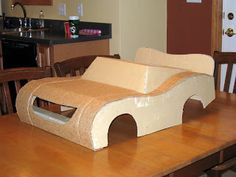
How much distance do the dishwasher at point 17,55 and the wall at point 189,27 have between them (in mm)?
1226

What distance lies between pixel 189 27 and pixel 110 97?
2.46 meters

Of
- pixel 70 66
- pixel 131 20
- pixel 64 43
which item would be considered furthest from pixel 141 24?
pixel 70 66

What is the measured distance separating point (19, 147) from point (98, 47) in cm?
234

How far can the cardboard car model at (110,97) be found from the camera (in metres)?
1.31

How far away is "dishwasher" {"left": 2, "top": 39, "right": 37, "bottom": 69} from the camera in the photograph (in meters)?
3.57

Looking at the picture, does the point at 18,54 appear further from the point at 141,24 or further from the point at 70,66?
the point at 70,66

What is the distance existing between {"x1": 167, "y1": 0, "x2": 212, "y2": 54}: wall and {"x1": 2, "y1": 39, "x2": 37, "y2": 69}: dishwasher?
1.22 metres

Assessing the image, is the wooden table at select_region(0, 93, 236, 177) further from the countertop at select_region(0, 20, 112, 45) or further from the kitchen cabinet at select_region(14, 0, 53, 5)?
the kitchen cabinet at select_region(14, 0, 53, 5)

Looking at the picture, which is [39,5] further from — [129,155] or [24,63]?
[129,155]

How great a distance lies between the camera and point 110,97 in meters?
1.35

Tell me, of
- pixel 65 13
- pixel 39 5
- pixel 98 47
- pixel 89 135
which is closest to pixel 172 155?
pixel 89 135

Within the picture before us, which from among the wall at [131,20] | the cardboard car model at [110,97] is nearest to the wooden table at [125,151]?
the cardboard car model at [110,97]

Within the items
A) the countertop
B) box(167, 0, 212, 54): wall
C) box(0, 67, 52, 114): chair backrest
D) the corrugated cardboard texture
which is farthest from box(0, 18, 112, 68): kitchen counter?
the corrugated cardboard texture

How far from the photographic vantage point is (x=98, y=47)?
3.62 m
